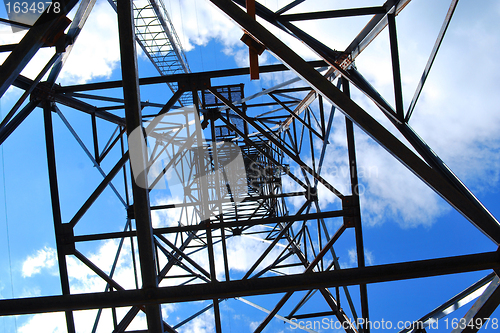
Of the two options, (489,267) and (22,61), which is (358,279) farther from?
(22,61)

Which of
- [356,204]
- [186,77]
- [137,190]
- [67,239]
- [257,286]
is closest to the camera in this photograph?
[137,190]

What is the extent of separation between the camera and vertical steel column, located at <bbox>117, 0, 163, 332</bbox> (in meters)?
2.96

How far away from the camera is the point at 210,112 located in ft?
28.0

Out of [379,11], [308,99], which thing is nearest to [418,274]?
[379,11]

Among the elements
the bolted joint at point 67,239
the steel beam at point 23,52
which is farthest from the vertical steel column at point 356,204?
the bolted joint at point 67,239

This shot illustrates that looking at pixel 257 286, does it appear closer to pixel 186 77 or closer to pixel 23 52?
pixel 23 52

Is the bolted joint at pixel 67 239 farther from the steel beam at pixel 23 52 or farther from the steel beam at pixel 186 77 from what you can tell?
the steel beam at pixel 23 52

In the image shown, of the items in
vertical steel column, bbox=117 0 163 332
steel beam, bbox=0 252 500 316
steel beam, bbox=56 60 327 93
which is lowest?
steel beam, bbox=0 252 500 316

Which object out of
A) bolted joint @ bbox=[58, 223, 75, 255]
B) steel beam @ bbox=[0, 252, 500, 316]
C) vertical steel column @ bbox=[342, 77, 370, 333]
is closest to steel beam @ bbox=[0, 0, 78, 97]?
steel beam @ bbox=[0, 252, 500, 316]

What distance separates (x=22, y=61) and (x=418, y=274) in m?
4.57

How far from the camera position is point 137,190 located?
295cm

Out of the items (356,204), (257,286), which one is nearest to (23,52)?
(257,286)

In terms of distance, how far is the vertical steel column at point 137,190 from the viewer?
2961 mm

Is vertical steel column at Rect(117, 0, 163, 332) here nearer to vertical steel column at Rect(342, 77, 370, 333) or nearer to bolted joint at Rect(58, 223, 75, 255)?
bolted joint at Rect(58, 223, 75, 255)
